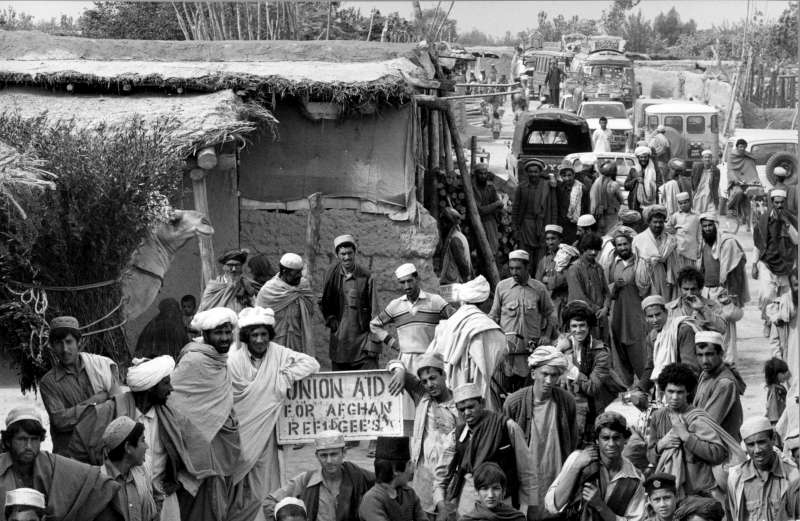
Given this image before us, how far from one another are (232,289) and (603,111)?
75.5ft

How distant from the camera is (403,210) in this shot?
13.2 metres

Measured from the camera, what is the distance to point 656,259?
13.1 m

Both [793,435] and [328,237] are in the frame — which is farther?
[328,237]

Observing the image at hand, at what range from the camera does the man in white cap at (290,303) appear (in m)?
10.9

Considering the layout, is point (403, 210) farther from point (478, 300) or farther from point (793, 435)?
point (793, 435)

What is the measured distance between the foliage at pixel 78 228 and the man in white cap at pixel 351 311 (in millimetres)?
1981

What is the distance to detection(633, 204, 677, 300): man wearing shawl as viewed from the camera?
12945 mm

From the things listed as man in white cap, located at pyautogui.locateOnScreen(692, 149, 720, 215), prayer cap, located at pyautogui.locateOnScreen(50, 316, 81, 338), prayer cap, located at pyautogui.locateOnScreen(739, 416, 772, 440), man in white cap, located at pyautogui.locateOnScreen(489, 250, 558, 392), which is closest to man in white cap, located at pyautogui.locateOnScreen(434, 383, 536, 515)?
prayer cap, located at pyautogui.locateOnScreen(739, 416, 772, 440)

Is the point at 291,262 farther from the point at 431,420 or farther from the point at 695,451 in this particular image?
the point at 695,451

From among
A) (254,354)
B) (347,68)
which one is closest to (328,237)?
(347,68)

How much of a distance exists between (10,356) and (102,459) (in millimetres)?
974

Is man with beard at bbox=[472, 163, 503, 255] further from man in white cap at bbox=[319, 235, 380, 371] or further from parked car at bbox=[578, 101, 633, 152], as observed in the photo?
parked car at bbox=[578, 101, 633, 152]

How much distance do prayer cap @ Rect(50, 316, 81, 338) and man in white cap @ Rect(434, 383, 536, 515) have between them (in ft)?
6.51

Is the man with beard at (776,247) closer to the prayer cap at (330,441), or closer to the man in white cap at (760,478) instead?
the man in white cap at (760,478)
